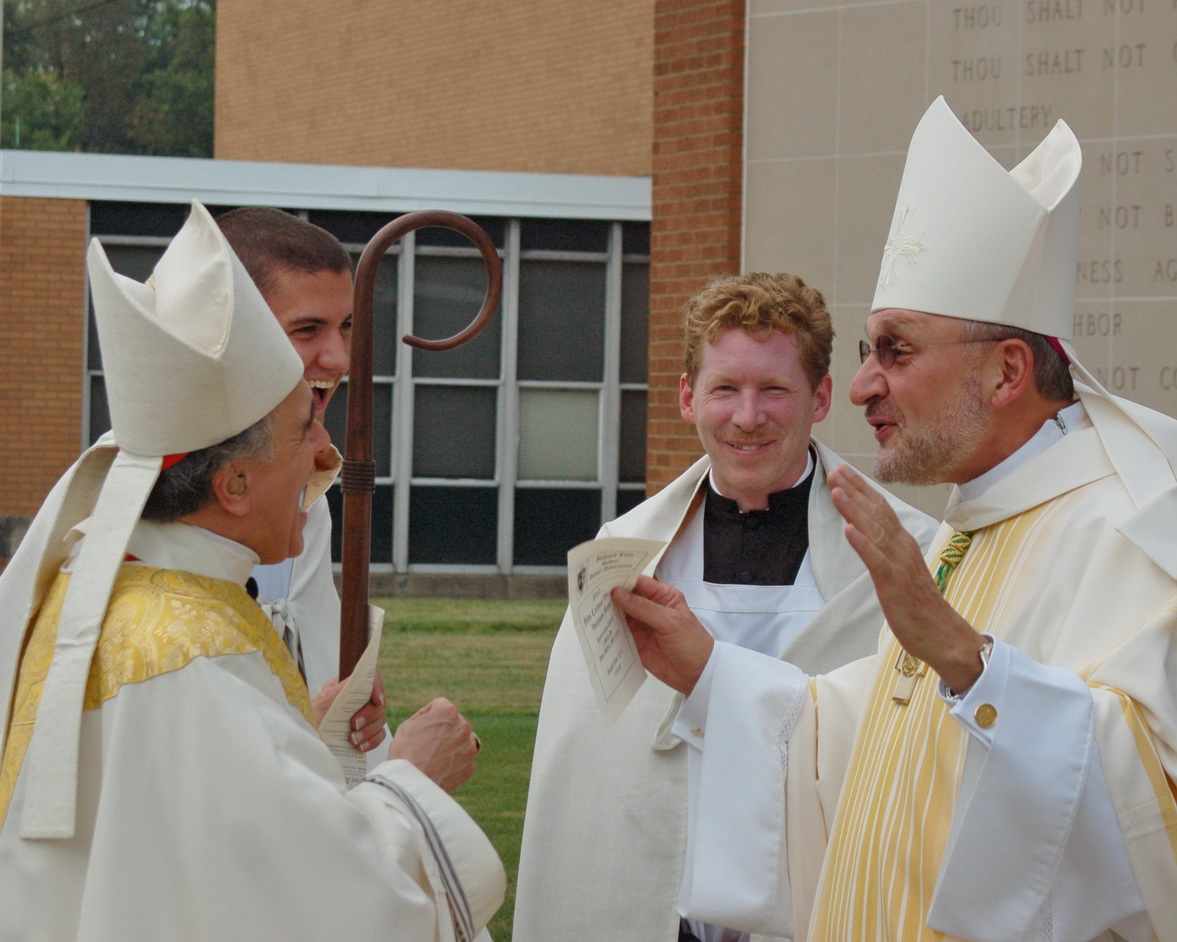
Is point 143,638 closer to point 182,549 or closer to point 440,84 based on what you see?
point 182,549

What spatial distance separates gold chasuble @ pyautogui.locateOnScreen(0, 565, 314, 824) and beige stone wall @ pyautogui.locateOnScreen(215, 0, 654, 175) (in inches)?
721

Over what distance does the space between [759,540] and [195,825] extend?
2041 mm

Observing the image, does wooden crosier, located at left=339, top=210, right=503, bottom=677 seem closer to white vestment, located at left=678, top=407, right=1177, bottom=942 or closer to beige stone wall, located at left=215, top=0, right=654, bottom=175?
white vestment, located at left=678, top=407, right=1177, bottom=942

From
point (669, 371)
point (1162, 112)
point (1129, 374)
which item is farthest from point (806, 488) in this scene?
point (669, 371)

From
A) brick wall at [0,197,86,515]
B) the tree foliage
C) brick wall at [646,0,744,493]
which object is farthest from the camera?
the tree foliage

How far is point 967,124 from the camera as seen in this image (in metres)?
6.50

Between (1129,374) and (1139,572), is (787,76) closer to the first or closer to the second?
(1129,374)

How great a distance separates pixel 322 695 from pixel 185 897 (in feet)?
2.73

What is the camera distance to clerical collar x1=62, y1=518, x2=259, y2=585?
7.91 feet

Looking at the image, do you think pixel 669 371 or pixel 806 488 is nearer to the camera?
pixel 806 488

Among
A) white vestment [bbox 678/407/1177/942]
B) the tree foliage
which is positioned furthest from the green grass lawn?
the tree foliage

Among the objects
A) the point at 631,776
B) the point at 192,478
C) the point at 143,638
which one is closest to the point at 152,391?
the point at 192,478

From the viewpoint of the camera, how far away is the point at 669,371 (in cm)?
816

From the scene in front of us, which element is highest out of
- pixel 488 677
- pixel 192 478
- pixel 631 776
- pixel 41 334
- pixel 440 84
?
pixel 440 84
